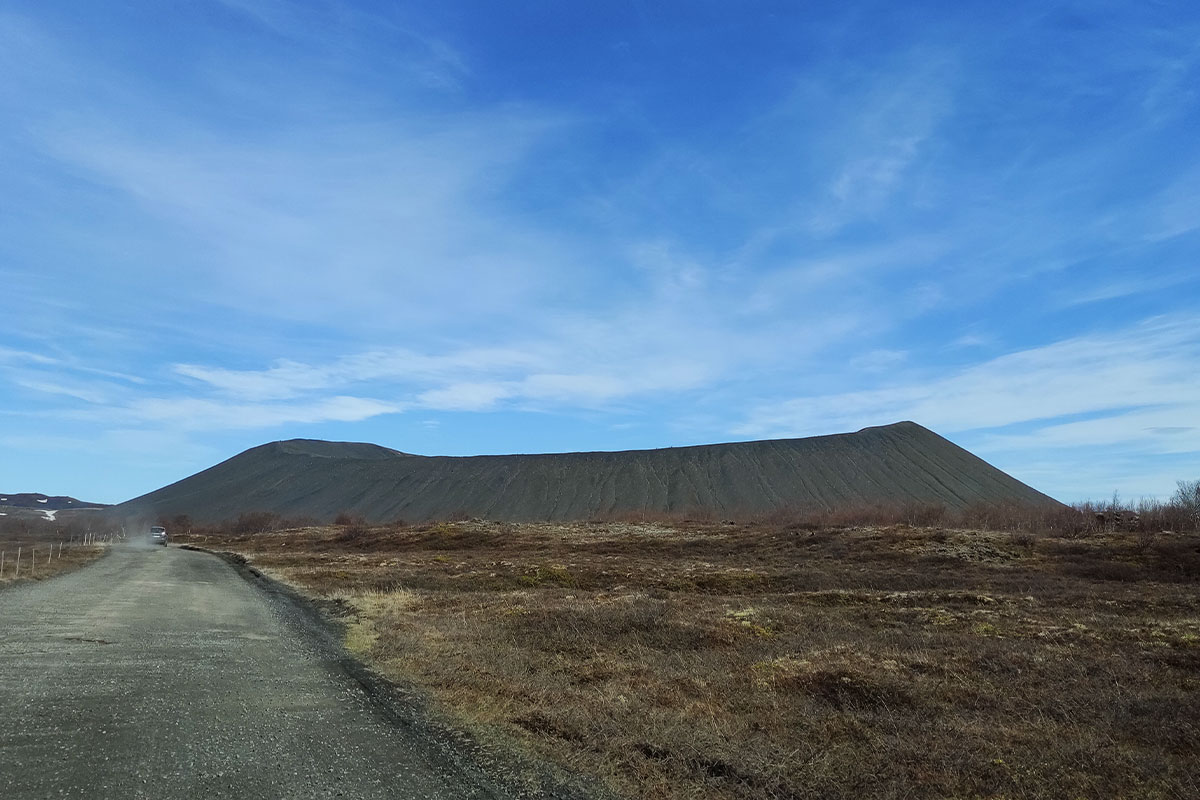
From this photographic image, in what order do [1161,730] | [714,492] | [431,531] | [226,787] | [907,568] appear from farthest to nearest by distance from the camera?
[714,492], [431,531], [907,568], [1161,730], [226,787]

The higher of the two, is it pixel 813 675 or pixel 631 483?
pixel 631 483

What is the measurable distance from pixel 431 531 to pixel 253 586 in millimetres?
47594

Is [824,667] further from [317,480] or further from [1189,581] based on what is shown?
[317,480]

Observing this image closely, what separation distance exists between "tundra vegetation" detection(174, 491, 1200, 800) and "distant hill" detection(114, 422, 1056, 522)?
95846 mm

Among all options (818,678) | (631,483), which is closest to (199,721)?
(818,678)

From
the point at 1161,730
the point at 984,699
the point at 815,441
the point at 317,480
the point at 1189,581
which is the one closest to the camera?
the point at 1161,730

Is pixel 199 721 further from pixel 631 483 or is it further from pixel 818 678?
pixel 631 483

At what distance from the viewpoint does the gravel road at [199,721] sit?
7.00m

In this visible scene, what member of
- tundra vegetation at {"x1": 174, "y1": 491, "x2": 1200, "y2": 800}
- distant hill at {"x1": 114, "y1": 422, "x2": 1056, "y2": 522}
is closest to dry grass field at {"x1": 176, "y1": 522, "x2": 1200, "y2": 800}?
tundra vegetation at {"x1": 174, "y1": 491, "x2": 1200, "y2": 800}

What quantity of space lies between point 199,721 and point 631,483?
136 meters

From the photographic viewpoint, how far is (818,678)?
38.6ft

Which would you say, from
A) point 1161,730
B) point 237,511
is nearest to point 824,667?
point 1161,730

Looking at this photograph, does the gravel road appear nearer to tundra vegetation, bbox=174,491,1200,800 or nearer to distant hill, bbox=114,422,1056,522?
tundra vegetation, bbox=174,491,1200,800

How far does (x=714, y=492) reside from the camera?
450ft
